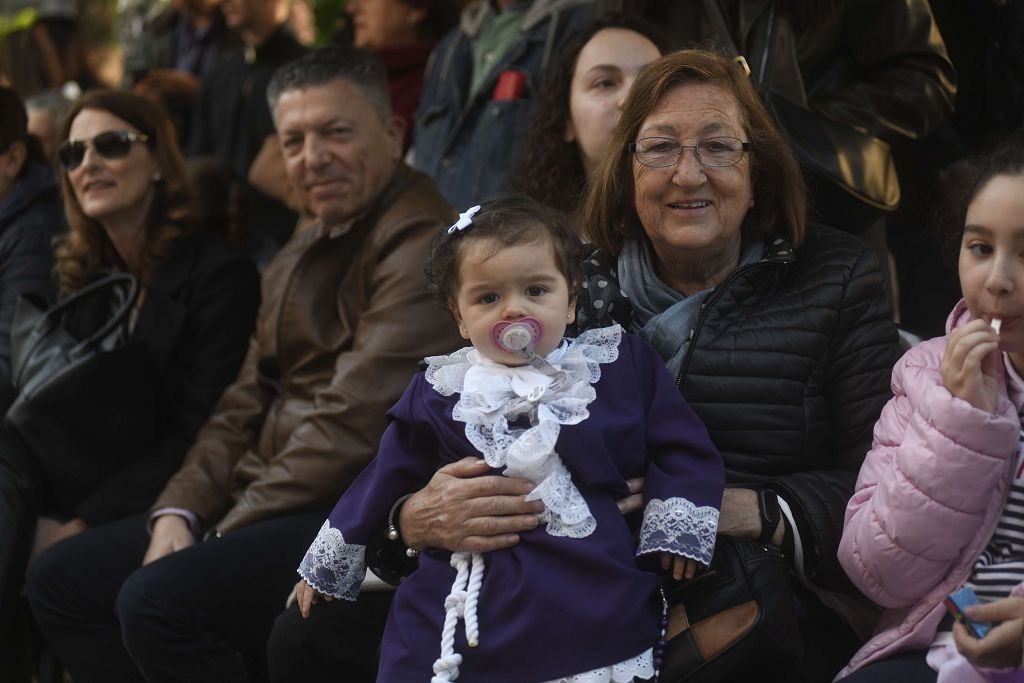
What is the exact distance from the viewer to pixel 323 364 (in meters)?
4.13

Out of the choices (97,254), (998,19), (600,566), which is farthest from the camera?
(97,254)

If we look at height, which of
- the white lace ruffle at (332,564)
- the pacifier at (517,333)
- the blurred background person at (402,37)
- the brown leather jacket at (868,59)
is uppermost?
the brown leather jacket at (868,59)

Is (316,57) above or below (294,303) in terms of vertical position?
above

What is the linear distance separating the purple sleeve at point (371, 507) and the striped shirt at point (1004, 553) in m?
1.21

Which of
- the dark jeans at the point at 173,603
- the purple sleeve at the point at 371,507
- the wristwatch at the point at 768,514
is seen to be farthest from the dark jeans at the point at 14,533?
the wristwatch at the point at 768,514

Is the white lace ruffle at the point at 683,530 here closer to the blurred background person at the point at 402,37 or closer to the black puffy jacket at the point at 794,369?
the black puffy jacket at the point at 794,369

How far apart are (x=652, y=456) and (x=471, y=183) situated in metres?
2.24

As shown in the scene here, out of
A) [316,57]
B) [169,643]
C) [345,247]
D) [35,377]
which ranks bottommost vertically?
[169,643]

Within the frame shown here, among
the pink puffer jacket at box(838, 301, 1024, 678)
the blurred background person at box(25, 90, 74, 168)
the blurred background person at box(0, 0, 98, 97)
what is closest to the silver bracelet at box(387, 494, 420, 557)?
the pink puffer jacket at box(838, 301, 1024, 678)

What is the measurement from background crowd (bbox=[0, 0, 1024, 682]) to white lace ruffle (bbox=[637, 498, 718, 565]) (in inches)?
8.2

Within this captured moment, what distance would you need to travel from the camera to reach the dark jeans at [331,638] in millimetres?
3422

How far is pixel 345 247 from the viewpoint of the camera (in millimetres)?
4184

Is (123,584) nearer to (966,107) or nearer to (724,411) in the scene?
(724,411)

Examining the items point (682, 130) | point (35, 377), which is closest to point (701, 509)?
point (682, 130)
